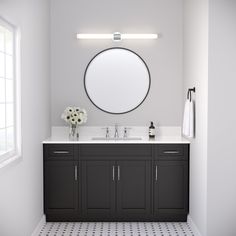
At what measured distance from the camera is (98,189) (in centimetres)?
510

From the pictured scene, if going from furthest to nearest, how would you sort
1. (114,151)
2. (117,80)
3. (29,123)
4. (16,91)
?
1. (117,80)
2. (114,151)
3. (29,123)
4. (16,91)

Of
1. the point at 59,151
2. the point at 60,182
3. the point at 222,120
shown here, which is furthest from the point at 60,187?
the point at 222,120

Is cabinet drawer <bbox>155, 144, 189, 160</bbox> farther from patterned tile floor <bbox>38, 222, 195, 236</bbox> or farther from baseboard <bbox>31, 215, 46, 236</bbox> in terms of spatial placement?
baseboard <bbox>31, 215, 46, 236</bbox>

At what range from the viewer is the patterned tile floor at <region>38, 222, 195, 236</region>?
4707 millimetres

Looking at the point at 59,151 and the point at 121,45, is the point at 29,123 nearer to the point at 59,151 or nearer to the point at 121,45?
the point at 59,151

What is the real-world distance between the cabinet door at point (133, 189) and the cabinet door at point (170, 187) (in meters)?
0.11

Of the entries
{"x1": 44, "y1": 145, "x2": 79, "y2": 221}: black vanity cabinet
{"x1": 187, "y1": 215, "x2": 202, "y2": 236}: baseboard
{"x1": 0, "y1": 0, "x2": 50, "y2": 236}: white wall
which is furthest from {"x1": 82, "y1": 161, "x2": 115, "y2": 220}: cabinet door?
{"x1": 187, "y1": 215, "x2": 202, "y2": 236}: baseboard

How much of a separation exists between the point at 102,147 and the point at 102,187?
475 millimetres

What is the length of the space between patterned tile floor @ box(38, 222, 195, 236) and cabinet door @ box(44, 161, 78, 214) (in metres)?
0.19

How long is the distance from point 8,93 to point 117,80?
6.76 feet

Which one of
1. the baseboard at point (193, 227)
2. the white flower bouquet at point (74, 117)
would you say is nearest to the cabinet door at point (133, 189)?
the baseboard at point (193, 227)

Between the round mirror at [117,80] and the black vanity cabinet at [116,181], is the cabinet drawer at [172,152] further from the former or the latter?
the round mirror at [117,80]

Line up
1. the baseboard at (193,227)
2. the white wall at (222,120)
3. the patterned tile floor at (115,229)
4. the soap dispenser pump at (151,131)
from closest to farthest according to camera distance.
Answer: the white wall at (222,120)
the baseboard at (193,227)
the patterned tile floor at (115,229)
the soap dispenser pump at (151,131)

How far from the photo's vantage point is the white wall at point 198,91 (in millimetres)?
4289
